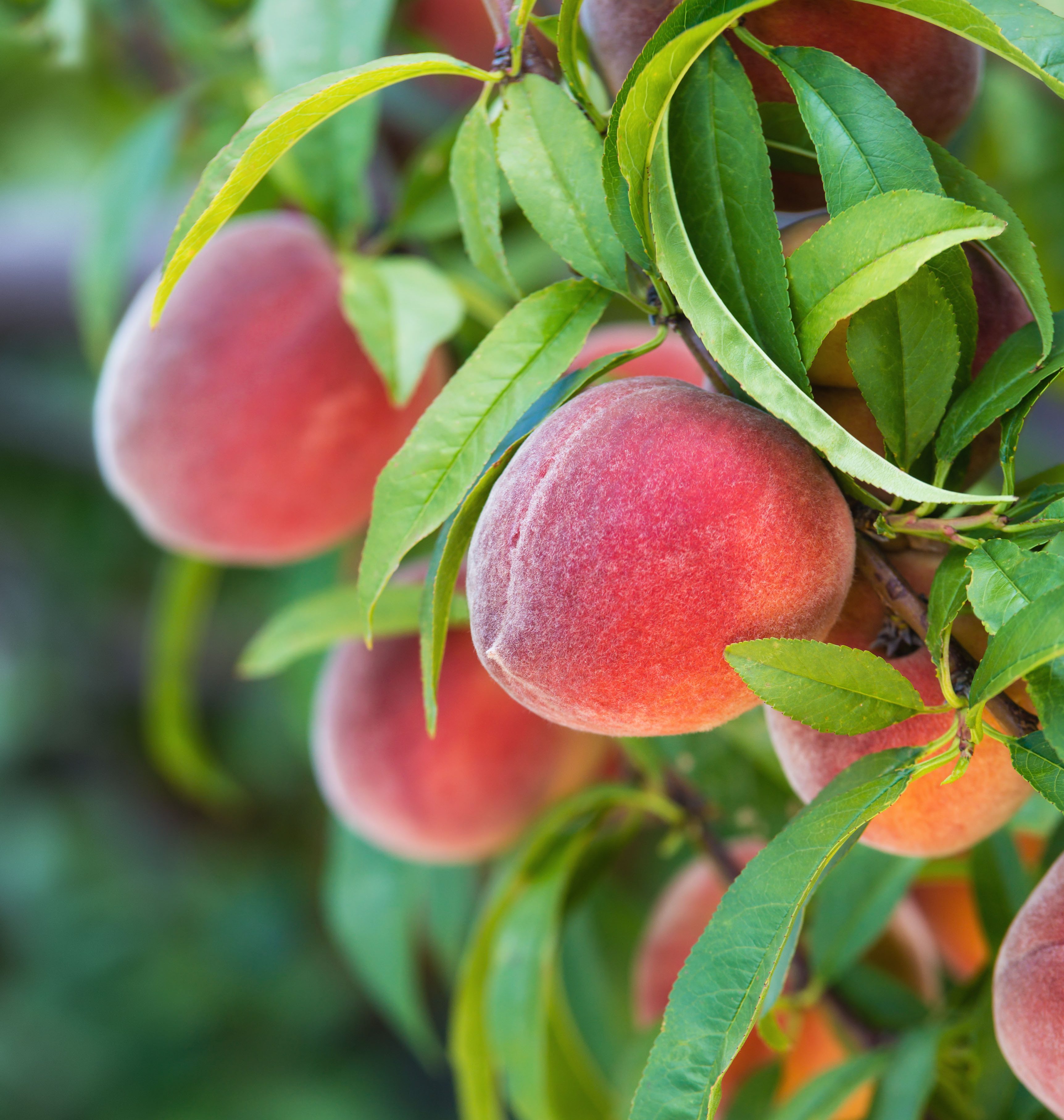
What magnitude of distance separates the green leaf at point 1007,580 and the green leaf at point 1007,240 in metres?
0.05

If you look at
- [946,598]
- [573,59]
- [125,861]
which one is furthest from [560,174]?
[125,861]

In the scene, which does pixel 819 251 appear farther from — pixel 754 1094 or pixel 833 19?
pixel 754 1094

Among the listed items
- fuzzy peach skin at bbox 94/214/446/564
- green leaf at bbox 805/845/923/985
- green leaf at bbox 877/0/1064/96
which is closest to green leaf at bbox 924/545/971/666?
green leaf at bbox 877/0/1064/96

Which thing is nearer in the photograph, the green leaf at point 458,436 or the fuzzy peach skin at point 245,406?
the green leaf at point 458,436

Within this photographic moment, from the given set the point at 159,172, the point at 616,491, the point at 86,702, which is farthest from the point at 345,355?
the point at 86,702

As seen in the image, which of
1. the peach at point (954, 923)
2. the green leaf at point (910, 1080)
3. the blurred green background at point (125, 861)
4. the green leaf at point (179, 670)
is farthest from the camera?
the blurred green background at point (125, 861)

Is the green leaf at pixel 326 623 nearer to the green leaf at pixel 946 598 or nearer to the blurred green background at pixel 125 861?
the green leaf at pixel 946 598

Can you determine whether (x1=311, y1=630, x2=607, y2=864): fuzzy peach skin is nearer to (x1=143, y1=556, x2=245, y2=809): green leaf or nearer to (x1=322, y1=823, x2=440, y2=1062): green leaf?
(x1=322, y1=823, x2=440, y2=1062): green leaf

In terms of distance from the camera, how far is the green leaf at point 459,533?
312 mm

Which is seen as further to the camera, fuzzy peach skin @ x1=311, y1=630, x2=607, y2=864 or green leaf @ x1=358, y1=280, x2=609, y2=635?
fuzzy peach skin @ x1=311, y1=630, x2=607, y2=864

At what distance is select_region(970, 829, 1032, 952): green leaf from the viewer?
463mm

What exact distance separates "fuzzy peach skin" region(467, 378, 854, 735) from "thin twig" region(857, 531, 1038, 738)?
0.03 m

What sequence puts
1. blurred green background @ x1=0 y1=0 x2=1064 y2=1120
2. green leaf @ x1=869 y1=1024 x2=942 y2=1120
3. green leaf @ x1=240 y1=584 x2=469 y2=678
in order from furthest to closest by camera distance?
blurred green background @ x1=0 y1=0 x2=1064 y2=1120, green leaf @ x1=240 y1=584 x2=469 y2=678, green leaf @ x1=869 y1=1024 x2=942 y2=1120

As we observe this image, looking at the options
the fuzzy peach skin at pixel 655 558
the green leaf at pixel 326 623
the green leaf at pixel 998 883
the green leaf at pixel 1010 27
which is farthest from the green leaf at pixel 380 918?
the green leaf at pixel 1010 27
